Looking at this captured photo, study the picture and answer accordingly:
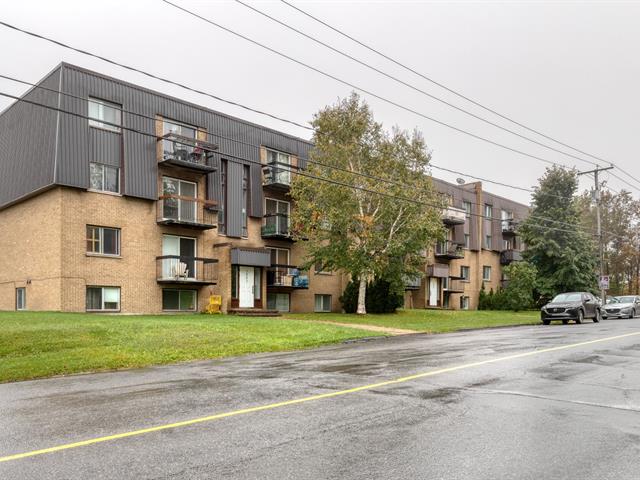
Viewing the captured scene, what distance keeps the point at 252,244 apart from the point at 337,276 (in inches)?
308

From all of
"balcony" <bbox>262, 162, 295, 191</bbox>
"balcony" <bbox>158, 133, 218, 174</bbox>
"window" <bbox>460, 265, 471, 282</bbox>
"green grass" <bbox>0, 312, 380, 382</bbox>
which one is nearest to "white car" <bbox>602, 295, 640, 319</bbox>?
"window" <bbox>460, 265, 471, 282</bbox>

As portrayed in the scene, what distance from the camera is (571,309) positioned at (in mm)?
29859

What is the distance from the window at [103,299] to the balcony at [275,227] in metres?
9.67

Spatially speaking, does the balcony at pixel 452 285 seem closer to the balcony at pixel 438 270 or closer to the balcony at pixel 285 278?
the balcony at pixel 438 270

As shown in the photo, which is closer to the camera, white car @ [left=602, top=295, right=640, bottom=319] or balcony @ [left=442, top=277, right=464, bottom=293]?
white car @ [left=602, top=295, right=640, bottom=319]

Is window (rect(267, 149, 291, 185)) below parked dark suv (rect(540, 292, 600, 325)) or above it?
above

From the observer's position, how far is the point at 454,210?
154ft

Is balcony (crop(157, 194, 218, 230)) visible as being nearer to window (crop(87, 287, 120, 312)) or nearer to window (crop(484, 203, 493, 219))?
window (crop(87, 287, 120, 312))

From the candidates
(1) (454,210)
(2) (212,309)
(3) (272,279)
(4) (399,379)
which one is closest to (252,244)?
(3) (272,279)

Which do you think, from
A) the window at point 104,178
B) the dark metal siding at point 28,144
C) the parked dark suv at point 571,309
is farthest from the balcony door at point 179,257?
the parked dark suv at point 571,309

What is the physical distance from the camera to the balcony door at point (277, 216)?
33438 mm

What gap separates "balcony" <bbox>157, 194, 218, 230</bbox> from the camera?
92.8 feet

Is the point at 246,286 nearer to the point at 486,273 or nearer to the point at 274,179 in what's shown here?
the point at 274,179

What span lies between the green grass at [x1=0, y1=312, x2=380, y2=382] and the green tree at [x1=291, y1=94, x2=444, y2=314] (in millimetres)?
9743
